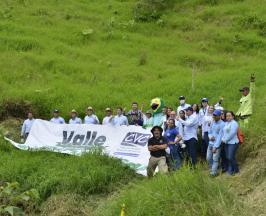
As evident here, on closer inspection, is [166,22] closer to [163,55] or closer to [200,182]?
[163,55]

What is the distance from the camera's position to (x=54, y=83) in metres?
21.2

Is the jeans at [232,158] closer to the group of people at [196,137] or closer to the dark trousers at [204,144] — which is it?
the group of people at [196,137]

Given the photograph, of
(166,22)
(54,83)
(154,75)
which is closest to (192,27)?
(166,22)

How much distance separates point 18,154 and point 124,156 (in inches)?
132

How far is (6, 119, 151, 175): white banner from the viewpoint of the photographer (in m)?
13.8

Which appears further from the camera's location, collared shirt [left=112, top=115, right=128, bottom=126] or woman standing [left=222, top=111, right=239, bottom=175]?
collared shirt [left=112, top=115, right=128, bottom=126]

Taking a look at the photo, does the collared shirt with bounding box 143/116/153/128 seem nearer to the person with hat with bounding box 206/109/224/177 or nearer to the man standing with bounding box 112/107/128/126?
the man standing with bounding box 112/107/128/126

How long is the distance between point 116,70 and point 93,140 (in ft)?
26.8

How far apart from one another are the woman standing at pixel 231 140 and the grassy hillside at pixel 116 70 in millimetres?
285

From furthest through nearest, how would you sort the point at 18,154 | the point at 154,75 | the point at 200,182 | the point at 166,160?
the point at 154,75, the point at 18,154, the point at 166,160, the point at 200,182

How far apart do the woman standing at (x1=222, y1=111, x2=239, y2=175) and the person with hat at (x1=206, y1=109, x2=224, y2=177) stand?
0.19 m

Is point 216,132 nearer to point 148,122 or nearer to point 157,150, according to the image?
point 157,150

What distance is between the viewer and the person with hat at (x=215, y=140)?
11.9m

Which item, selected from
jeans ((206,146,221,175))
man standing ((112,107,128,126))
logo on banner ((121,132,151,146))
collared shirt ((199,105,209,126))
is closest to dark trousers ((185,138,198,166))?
jeans ((206,146,221,175))
